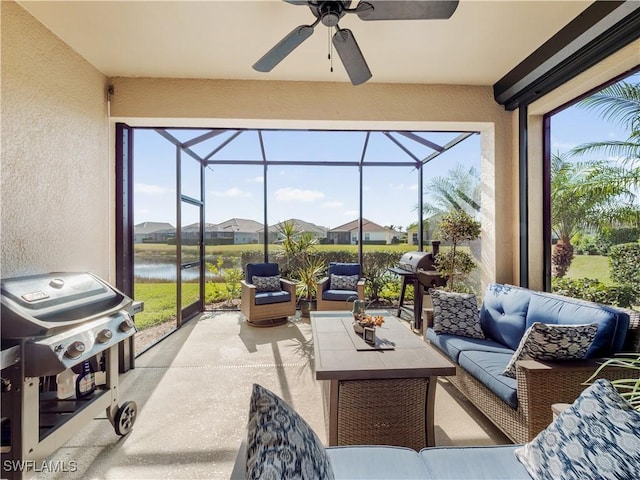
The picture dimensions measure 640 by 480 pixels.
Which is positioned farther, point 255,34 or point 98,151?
point 98,151

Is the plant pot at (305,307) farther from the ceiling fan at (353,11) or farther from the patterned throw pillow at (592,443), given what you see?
the patterned throw pillow at (592,443)

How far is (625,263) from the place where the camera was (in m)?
2.24

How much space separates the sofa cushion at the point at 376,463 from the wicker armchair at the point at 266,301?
3214mm

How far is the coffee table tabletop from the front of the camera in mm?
1804

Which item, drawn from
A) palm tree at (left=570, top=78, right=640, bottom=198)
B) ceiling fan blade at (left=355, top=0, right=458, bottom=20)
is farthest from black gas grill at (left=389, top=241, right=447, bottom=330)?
ceiling fan blade at (left=355, top=0, right=458, bottom=20)

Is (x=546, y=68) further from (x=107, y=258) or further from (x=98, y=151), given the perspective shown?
(x=107, y=258)

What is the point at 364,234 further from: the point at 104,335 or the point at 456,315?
the point at 104,335

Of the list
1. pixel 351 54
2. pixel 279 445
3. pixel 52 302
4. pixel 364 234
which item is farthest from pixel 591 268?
pixel 52 302

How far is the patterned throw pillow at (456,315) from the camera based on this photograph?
9.00 ft

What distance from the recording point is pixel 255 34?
2479 mm

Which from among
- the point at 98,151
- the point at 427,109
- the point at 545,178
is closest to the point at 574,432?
the point at 545,178

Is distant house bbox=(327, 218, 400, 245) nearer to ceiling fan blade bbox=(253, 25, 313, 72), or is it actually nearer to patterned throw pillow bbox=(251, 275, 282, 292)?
patterned throw pillow bbox=(251, 275, 282, 292)

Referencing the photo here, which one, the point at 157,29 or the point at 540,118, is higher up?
the point at 157,29

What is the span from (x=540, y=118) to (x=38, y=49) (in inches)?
178
